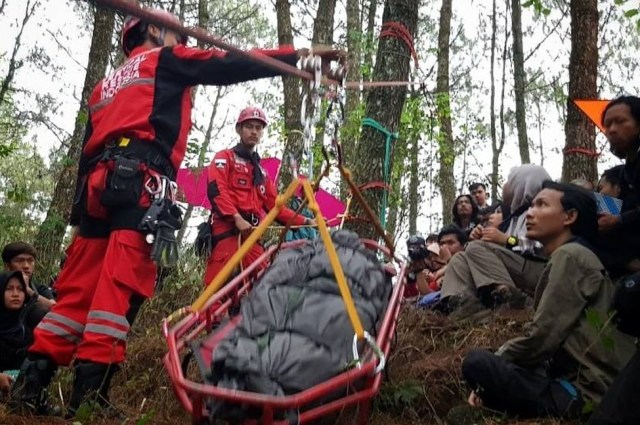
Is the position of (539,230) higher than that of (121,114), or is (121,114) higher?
(121,114)

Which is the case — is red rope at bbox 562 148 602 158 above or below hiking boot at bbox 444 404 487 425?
above

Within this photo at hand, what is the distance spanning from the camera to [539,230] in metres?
3.33

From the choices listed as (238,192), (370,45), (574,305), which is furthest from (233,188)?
(370,45)

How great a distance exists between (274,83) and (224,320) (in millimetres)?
17932

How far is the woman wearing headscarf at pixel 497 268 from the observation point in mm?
4445

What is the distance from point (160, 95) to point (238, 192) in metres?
2.19

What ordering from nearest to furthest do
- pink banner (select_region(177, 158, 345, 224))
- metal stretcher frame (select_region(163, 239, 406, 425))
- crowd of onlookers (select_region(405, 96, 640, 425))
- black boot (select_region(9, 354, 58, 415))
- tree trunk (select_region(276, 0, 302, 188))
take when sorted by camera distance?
1. metal stretcher frame (select_region(163, 239, 406, 425))
2. crowd of onlookers (select_region(405, 96, 640, 425))
3. black boot (select_region(9, 354, 58, 415))
4. pink banner (select_region(177, 158, 345, 224))
5. tree trunk (select_region(276, 0, 302, 188))

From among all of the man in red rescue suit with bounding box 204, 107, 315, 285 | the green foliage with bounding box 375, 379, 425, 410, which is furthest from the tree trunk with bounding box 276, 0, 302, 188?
the green foliage with bounding box 375, 379, 425, 410

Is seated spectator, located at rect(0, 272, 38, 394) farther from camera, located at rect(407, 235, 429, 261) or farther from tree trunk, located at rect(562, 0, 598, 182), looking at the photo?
tree trunk, located at rect(562, 0, 598, 182)

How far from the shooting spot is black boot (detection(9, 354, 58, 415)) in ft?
9.80

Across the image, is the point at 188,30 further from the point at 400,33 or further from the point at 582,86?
the point at 582,86

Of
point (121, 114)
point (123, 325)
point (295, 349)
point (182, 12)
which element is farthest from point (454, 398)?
point (182, 12)

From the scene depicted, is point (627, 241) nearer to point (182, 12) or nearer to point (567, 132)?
point (567, 132)

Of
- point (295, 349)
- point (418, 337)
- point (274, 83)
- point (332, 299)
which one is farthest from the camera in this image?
point (274, 83)
